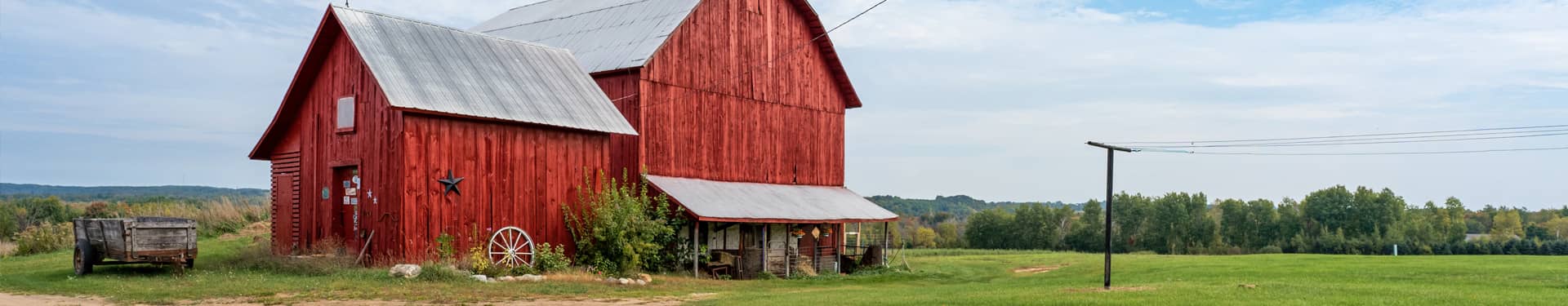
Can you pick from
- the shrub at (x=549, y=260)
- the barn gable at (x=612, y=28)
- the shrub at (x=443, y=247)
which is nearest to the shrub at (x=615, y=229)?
the shrub at (x=549, y=260)

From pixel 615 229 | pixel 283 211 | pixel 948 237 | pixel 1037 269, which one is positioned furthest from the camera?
pixel 948 237

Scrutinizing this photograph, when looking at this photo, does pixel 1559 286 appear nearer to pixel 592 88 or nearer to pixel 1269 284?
pixel 1269 284

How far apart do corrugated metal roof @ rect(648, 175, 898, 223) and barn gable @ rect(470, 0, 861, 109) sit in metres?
3.42

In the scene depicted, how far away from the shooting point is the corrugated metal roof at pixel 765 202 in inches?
1203

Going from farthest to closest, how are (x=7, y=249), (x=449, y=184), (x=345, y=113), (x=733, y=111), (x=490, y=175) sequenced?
(x=7, y=249), (x=733, y=111), (x=490, y=175), (x=345, y=113), (x=449, y=184)

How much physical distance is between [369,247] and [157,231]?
158 inches

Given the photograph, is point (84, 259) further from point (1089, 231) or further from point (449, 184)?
point (1089, 231)

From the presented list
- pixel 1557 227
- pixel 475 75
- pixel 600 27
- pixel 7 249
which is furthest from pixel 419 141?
pixel 1557 227

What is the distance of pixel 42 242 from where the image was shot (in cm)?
3581

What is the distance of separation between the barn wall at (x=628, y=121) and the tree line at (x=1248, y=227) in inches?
2472

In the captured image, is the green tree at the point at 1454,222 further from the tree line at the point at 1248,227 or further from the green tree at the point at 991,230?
the green tree at the point at 991,230

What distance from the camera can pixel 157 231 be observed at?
2264cm

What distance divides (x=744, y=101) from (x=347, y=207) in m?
12.8

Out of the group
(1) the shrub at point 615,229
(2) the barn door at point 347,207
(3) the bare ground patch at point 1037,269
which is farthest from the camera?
(3) the bare ground patch at point 1037,269
